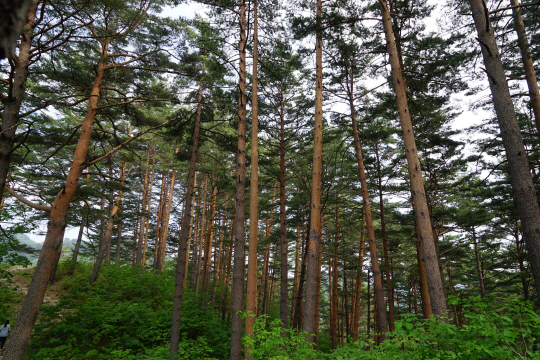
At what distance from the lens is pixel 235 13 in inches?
369

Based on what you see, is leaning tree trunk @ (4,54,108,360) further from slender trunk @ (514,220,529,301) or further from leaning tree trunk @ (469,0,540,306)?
slender trunk @ (514,220,529,301)

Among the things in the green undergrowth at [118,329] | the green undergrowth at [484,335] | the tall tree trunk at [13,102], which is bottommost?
the green undergrowth at [118,329]

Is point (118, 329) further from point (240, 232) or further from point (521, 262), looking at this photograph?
point (521, 262)

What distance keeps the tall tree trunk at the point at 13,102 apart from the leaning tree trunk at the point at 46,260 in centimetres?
103

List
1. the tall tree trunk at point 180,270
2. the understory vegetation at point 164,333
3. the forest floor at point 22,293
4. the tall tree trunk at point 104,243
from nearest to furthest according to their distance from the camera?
the understory vegetation at point 164,333 < the tall tree trunk at point 180,270 < the forest floor at point 22,293 < the tall tree trunk at point 104,243

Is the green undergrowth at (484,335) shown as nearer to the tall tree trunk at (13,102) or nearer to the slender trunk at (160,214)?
the tall tree trunk at (13,102)

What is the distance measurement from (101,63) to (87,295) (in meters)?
10.8

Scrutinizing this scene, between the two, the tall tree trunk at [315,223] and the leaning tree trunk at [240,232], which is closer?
the leaning tree trunk at [240,232]

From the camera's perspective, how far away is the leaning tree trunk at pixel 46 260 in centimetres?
502


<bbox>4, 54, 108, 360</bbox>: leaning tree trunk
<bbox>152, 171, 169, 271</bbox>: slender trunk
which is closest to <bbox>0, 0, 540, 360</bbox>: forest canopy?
<bbox>4, 54, 108, 360</bbox>: leaning tree trunk

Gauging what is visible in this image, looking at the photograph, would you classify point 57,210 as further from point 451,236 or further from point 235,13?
point 451,236

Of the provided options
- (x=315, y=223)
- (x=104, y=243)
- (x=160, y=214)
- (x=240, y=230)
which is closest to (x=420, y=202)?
(x=315, y=223)

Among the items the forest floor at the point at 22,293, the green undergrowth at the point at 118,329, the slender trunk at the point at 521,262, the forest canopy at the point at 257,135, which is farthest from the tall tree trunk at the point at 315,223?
the slender trunk at the point at 521,262

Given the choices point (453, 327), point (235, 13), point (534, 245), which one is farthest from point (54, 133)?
point (534, 245)
